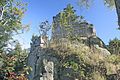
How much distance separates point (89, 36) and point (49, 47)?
4.25m

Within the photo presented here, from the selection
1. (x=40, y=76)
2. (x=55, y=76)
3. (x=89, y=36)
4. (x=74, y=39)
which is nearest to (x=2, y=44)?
(x=40, y=76)

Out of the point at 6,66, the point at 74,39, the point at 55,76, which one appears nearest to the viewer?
the point at 6,66

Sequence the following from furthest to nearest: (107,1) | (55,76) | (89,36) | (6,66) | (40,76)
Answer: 1. (89,36)
2. (55,76)
3. (107,1)
4. (40,76)
5. (6,66)

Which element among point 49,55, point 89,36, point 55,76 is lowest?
point 55,76

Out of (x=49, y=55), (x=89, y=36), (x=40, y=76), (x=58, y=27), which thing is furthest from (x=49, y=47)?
(x=40, y=76)

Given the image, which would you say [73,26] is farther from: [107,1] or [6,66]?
[6,66]

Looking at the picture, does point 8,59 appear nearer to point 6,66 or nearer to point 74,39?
point 6,66

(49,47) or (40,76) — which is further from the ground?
(49,47)

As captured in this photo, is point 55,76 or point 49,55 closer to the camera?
point 55,76

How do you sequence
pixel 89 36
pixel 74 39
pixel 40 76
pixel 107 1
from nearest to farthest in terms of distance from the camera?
pixel 40 76 < pixel 107 1 < pixel 74 39 < pixel 89 36

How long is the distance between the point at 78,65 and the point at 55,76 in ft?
5.94

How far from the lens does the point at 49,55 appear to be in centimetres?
2186

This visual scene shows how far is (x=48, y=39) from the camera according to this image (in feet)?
77.2

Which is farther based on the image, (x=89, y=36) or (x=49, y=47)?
(x=89, y=36)
